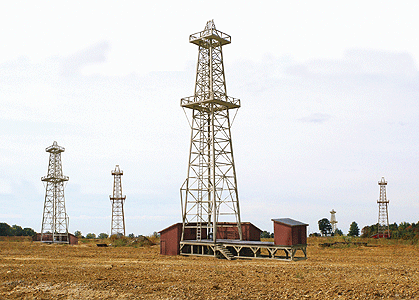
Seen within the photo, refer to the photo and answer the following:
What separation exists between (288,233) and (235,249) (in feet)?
14.7

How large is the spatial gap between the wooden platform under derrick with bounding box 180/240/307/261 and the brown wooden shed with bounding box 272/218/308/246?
34 cm

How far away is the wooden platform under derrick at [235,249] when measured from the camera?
2819 cm

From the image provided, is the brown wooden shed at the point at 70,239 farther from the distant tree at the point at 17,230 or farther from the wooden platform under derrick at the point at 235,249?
the wooden platform under derrick at the point at 235,249

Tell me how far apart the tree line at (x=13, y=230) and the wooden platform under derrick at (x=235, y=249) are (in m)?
62.6

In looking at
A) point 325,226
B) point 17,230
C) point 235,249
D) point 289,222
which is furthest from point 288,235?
point 17,230

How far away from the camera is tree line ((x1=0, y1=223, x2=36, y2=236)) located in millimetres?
83500

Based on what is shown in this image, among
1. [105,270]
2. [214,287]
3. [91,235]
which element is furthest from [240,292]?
[91,235]

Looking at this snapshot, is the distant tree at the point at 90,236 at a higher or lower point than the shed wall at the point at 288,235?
lower

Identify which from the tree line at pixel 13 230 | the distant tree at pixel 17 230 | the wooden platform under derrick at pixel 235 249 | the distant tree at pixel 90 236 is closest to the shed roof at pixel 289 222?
the wooden platform under derrick at pixel 235 249

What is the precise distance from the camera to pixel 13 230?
88.2m

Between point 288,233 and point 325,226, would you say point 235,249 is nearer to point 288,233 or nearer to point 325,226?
point 288,233

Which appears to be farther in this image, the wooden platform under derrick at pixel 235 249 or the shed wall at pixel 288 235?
the wooden platform under derrick at pixel 235 249

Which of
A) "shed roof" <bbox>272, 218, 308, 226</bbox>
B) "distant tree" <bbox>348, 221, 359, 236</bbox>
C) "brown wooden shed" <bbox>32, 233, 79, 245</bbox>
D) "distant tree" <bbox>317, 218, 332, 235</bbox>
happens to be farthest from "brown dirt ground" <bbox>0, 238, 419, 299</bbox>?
"distant tree" <bbox>348, 221, 359, 236</bbox>

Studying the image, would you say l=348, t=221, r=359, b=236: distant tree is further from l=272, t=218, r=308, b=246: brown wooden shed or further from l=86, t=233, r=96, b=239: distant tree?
l=272, t=218, r=308, b=246: brown wooden shed
